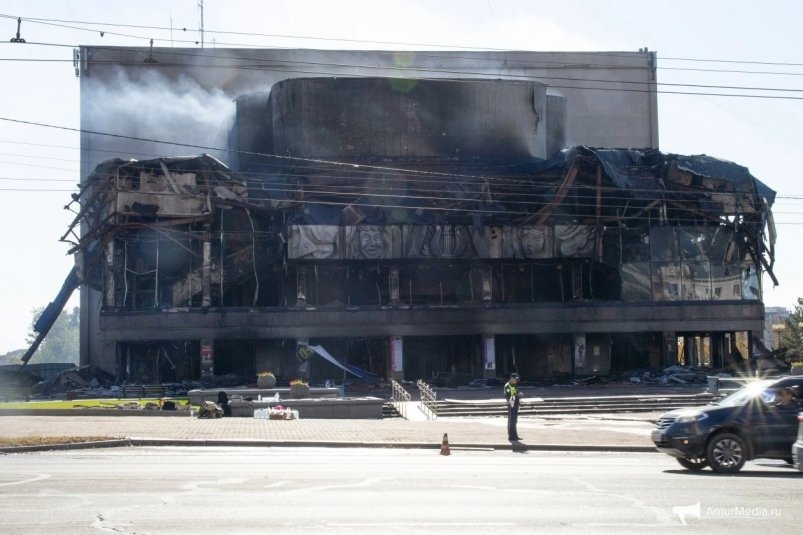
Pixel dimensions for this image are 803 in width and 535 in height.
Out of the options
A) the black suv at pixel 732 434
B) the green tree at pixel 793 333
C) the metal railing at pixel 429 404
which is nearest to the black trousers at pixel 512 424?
the black suv at pixel 732 434

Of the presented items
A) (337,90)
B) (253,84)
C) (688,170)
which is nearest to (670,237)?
(688,170)

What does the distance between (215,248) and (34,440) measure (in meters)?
42.8

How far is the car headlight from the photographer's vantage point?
63.7 feet

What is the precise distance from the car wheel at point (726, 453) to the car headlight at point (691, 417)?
0.43 meters

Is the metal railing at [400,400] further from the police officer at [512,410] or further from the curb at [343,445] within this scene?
the curb at [343,445]

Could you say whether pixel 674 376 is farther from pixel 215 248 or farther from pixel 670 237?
pixel 215 248

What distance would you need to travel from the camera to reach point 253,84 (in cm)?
9138

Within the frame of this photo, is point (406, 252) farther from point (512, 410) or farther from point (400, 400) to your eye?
point (512, 410)

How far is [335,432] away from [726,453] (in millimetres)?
13428

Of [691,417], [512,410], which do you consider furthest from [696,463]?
[512,410]

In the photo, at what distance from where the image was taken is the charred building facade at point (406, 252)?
218 ft

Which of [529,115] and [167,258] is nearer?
[167,258]

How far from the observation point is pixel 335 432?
30000 millimetres

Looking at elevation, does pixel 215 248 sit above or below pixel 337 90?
below
